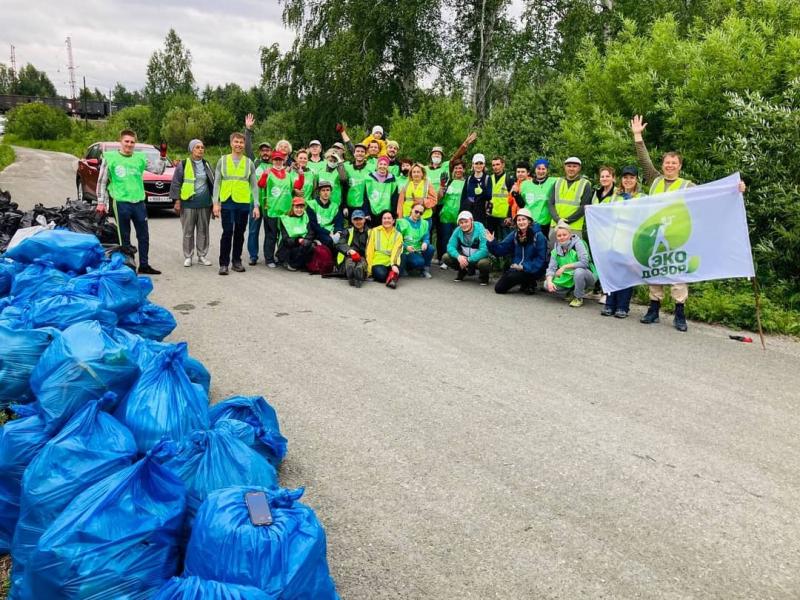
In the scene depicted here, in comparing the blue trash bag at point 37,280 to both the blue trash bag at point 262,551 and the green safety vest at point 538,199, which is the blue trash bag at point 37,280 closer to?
the blue trash bag at point 262,551

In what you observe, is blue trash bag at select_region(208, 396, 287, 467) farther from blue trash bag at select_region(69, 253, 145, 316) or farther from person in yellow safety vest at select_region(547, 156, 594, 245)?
person in yellow safety vest at select_region(547, 156, 594, 245)

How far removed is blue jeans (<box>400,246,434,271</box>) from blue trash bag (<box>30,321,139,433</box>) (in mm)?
6580

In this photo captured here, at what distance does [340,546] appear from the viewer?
324 cm

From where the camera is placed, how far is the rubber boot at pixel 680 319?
7508 millimetres

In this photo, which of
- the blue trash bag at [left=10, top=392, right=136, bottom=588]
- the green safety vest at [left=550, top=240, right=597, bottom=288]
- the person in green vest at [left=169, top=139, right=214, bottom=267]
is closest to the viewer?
the blue trash bag at [left=10, top=392, right=136, bottom=588]

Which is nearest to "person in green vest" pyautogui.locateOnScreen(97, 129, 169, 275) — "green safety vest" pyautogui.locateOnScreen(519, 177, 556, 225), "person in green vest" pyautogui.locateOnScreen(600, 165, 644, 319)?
"green safety vest" pyautogui.locateOnScreen(519, 177, 556, 225)

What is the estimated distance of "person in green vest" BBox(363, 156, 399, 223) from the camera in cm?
1052

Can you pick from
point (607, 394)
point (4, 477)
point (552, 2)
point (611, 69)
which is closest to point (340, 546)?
point (4, 477)

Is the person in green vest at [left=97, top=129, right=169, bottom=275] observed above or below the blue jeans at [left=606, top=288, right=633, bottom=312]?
above

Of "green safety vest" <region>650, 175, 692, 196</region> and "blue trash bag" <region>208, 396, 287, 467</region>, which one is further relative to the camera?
"green safety vest" <region>650, 175, 692, 196</region>

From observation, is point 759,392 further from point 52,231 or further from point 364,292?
point 52,231

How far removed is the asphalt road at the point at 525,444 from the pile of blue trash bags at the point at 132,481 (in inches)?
25.9

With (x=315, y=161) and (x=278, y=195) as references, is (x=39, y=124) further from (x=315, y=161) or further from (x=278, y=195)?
(x=278, y=195)

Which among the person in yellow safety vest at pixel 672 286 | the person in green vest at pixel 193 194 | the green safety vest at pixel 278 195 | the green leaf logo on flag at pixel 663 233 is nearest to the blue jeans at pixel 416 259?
the green safety vest at pixel 278 195
